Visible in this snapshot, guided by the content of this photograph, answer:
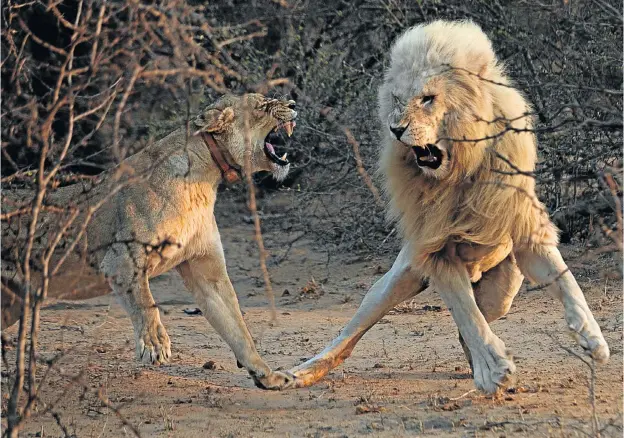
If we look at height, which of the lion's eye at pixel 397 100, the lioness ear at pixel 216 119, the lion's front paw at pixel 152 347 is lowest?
the lion's front paw at pixel 152 347

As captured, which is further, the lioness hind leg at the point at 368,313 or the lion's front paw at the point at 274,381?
the lioness hind leg at the point at 368,313

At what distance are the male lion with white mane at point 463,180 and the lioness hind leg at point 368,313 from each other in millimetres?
89

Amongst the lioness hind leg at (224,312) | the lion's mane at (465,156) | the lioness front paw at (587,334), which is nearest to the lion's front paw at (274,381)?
the lioness hind leg at (224,312)

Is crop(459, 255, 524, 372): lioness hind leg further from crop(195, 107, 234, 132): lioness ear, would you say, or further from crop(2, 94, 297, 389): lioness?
crop(195, 107, 234, 132): lioness ear

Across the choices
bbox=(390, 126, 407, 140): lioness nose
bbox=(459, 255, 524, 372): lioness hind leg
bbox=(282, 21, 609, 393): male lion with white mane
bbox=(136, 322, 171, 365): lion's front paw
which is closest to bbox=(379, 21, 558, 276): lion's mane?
bbox=(282, 21, 609, 393): male lion with white mane

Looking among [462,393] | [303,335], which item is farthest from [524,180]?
[303,335]

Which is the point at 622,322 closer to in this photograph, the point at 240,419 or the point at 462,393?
the point at 462,393

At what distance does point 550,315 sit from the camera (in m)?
6.88

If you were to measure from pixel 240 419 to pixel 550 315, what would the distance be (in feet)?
8.96

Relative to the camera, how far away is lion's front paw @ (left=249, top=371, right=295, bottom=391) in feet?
17.9

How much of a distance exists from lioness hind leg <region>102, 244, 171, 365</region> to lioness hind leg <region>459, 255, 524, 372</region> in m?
1.60

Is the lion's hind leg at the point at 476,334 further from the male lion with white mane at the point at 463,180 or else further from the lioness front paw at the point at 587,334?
the lioness front paw at the point at 587,334

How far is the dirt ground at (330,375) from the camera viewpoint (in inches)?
184

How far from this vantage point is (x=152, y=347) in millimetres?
5379
